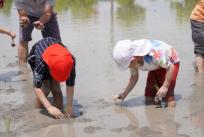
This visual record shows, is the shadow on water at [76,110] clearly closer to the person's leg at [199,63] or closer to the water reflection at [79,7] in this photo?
the person's leg at [199,63]

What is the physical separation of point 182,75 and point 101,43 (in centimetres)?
223

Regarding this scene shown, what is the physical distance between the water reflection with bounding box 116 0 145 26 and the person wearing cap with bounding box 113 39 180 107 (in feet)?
15.8

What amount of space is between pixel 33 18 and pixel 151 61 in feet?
8.42

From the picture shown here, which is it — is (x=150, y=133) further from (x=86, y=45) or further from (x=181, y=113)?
(x=86, y=45)

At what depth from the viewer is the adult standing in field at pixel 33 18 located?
6422 millimetres

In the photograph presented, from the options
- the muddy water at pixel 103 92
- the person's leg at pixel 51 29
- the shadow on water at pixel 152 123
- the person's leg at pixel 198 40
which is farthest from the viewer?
the person's leg at pixel 51 29

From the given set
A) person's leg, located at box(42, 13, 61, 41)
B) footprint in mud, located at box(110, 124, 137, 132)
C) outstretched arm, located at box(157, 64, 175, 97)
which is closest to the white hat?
outstretched arm, located at box(157, 64, 175, 97)

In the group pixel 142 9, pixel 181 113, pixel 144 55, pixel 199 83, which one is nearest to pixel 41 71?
pixel 144 55

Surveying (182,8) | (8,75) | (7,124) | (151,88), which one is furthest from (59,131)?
(182,8)

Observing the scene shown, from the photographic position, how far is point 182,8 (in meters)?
12.1

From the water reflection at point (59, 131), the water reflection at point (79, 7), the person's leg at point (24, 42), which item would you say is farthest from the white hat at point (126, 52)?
the water reflection at point (79, 7)

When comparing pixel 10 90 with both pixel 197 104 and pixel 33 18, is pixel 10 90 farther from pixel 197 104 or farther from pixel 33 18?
pixel 197 104

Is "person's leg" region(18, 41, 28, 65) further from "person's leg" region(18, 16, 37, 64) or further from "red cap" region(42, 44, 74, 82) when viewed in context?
"red cap" region(42, 44, 74, 82)

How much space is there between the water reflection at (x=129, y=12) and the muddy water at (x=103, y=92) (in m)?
0.16
